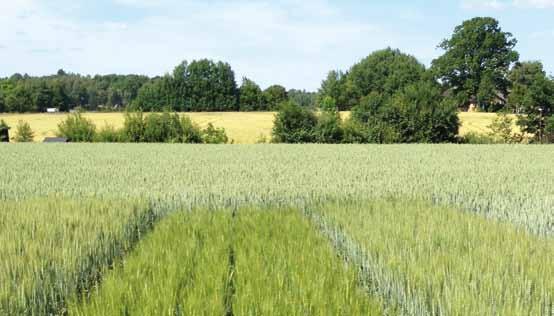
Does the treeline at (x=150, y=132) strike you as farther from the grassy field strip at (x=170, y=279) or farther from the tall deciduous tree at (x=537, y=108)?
the grassy field strip at (x=170, y=279)

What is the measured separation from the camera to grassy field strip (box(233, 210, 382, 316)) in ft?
10.7

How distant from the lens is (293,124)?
3384 centimetres

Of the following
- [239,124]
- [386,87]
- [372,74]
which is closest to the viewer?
[239,124]

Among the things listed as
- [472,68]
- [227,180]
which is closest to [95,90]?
[472,68]

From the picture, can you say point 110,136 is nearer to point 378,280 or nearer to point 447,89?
point 378,280

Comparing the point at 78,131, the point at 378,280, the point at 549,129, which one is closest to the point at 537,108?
the point at 549,129

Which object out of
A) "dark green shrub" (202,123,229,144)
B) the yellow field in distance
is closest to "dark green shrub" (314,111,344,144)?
"dark green shrub" (202,123,229,144)

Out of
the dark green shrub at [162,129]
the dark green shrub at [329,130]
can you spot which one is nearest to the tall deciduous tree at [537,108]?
the dark green shrub at [329,130]

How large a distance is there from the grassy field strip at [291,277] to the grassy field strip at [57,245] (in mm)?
1398

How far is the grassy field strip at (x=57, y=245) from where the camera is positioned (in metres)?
3.61

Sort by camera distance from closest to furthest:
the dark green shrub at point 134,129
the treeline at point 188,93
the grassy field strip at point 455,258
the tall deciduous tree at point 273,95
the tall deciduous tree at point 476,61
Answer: the grassy field strip at point 455,258, the dark green shrub at point 134,129, the tall deciduous tree at point 476,61, the treeline at point 188,93, the tall deciduous tree at point 273,95

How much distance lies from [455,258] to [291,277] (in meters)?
1.54

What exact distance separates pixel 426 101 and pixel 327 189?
26887mm

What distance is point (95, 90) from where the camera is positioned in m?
136
